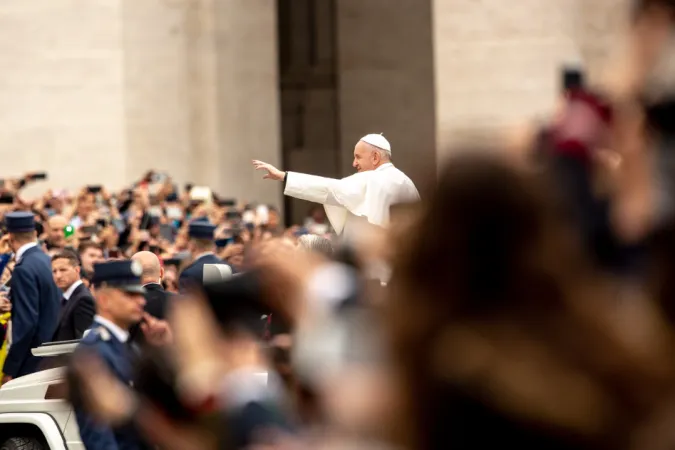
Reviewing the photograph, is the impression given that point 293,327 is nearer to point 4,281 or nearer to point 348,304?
point 348,304

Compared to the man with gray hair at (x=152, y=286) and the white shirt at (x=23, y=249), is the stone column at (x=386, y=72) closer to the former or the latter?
the white shirt at (x=23, y=249)

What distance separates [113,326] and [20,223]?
216 inches

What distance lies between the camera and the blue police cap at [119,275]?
20.6ft

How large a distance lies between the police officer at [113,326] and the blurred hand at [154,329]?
10 cm

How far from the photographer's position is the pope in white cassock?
970 centimetres

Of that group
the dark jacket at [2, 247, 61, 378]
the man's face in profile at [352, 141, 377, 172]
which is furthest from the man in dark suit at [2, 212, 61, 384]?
the man's face in profile at [352, 141, 377, 172]

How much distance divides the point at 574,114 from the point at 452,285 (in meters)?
0.56

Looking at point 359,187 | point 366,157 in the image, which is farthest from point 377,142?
point 359,187

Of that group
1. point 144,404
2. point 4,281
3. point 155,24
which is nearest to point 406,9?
point 155,24

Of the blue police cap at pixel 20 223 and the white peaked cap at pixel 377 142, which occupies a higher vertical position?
the white peaked cap at pixel 377 142

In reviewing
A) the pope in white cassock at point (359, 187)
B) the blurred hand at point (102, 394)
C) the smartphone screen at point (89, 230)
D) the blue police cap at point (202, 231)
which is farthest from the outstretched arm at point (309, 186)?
the blurred hand at point (102, 394)

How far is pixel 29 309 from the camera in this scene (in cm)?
1090

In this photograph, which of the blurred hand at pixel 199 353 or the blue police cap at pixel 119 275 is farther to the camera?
the blue police cap at pixel 119 275

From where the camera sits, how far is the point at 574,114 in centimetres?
272
